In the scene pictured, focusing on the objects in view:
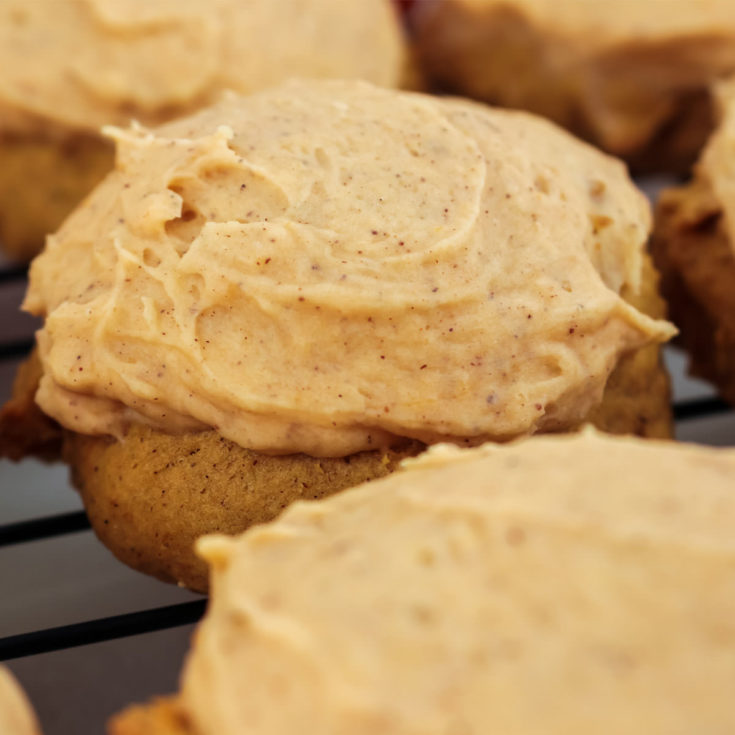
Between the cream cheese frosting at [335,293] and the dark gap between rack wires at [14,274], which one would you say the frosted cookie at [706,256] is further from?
the dark gap between rack wires at [14,274]

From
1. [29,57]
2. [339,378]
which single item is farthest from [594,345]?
[29,57]

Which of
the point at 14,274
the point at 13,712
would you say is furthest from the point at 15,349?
the point at 13,712

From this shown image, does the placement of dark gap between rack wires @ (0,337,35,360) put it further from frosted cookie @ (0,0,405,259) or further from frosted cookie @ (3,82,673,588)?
frosted cookie @ (3,82,673,588)

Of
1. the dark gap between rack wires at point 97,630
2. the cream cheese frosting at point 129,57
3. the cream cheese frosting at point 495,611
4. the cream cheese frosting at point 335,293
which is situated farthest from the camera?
the cream cheese frosting at point 129,57

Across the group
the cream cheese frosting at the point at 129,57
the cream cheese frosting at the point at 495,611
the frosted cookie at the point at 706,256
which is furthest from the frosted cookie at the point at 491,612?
the cream cheese frosting at the point at 129,57

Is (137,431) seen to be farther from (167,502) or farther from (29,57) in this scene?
(29,57)

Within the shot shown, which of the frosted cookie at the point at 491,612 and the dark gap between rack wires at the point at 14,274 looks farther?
the dark gap between rack wires at the point at 14,274
